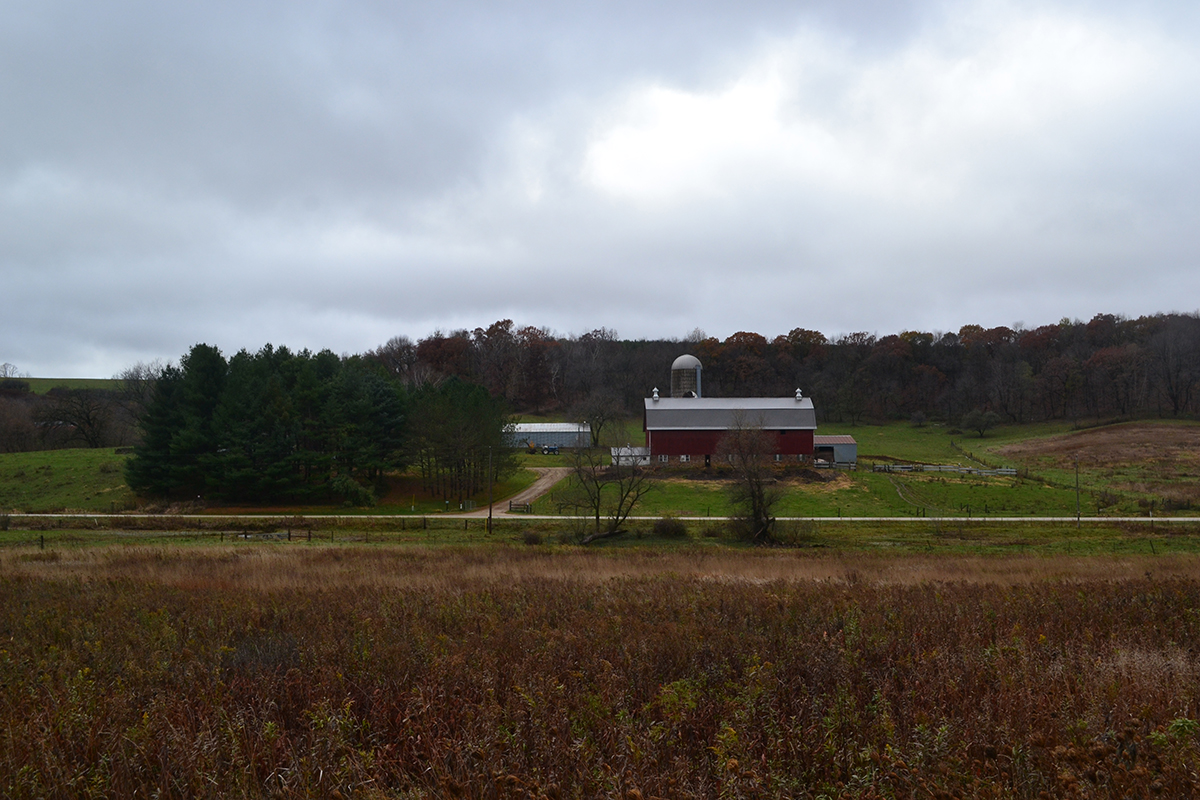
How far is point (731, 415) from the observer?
68.2 metres

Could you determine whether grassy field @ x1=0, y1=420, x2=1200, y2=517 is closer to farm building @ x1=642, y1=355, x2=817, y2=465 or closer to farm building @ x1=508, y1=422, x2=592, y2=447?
farm building @ x1=508, y1=422, x2=592, y2=447

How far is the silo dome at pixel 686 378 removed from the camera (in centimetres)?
8269

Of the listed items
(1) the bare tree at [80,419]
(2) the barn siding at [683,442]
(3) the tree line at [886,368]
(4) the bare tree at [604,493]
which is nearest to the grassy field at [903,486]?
(4) the bare tree at [604,493]

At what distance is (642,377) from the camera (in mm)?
123812

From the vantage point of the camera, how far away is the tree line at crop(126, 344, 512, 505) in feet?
172

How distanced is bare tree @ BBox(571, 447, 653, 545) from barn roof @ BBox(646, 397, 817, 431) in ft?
51.6

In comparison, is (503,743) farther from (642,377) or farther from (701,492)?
(642,377)

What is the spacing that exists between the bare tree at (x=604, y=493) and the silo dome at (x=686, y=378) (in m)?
29.8

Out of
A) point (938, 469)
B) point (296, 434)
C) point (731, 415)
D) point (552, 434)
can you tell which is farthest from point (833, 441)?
point (296, 434)

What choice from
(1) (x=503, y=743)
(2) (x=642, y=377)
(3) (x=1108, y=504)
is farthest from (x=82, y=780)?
(2) (x=642, y=377)

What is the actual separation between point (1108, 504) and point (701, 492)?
87.3 feet

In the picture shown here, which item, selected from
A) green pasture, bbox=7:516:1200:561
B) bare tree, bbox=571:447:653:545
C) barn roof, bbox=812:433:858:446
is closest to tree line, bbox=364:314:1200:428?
barn roof, bbox=812:433:858:446

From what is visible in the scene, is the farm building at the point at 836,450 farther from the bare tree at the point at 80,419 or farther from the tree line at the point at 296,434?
the bare tree at the point at 80,419

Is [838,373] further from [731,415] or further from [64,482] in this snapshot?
[64,482]
